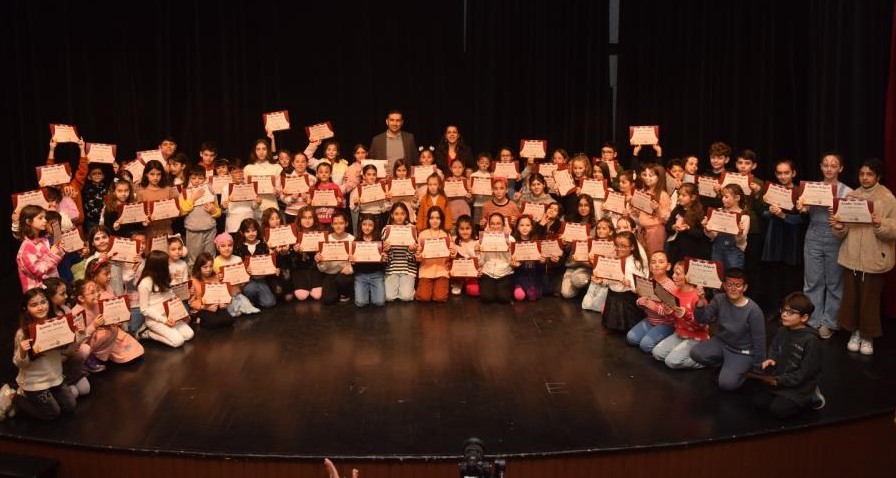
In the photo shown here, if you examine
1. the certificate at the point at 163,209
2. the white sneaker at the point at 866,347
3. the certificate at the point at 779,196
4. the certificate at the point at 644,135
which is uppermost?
the certificate at the point at 644,135

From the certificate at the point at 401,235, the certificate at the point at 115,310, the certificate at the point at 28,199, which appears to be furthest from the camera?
the certificate at the point at 401,235

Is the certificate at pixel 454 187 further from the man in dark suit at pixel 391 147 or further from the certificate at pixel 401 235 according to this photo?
the certificate at pixel 401 235

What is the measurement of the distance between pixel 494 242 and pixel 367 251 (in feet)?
3.72

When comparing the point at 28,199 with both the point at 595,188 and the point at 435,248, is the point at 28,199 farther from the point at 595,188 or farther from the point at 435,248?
the point at 595,188

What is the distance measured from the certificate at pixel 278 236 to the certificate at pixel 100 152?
182cm

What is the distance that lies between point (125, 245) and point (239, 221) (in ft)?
4.73

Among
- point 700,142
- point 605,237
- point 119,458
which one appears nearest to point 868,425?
point 605,237

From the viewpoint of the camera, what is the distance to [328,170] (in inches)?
366

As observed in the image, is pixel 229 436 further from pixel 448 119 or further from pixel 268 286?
pixel 448 119

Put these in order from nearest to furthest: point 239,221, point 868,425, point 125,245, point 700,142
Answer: point 868,425, point 125,245, point 239,221, point 700,142

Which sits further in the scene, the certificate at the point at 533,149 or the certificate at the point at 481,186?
the certificate at the point at 533,149

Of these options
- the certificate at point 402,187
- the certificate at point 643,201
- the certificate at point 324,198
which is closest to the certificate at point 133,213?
the certificate at point 324,198

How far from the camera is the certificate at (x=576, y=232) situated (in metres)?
8.80

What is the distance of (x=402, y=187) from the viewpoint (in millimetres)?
9172
